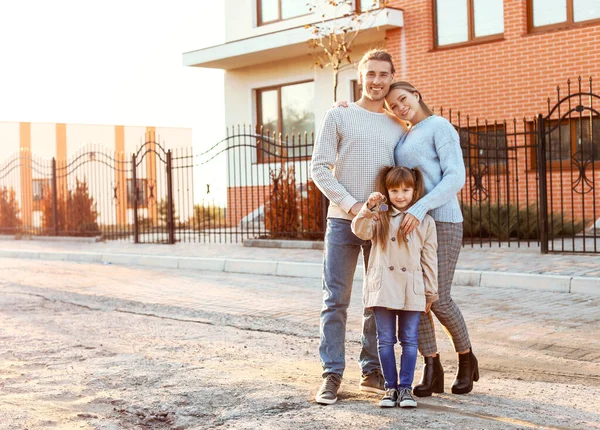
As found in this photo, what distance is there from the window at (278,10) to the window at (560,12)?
20.3ft

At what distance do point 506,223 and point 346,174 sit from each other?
10179mm

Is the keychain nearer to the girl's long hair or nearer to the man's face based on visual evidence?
the girl's long hair

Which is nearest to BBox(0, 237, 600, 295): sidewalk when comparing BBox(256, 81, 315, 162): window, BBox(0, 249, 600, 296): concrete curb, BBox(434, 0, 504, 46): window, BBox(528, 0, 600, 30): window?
BBox(0, 249, 600, 296): concrete curb

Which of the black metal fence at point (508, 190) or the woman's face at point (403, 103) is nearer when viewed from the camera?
the woman's face at point (403, 103)

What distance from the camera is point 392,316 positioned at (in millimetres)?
4531

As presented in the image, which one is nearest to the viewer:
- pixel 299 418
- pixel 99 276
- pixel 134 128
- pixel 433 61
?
pixel 299 418

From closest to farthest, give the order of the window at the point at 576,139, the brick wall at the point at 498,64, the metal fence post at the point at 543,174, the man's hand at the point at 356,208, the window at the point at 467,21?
the man's hand at the point at 356,208, the metal fence post at the point at 543,174, the window at the point at 576,139, the brick wall at the point at 498,64, the window at the point at 467,21

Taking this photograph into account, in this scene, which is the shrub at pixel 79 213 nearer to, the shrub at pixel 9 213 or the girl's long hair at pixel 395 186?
the shrub at pixel 9 213

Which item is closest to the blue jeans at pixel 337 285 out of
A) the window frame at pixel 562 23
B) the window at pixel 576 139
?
the window at pixel 576 139

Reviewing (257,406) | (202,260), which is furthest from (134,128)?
(257,406)

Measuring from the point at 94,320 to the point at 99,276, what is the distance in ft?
15.0

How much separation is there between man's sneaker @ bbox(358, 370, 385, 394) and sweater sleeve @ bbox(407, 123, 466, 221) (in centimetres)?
102

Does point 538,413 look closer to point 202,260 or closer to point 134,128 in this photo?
point 202,260

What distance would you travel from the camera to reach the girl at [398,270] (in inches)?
174
